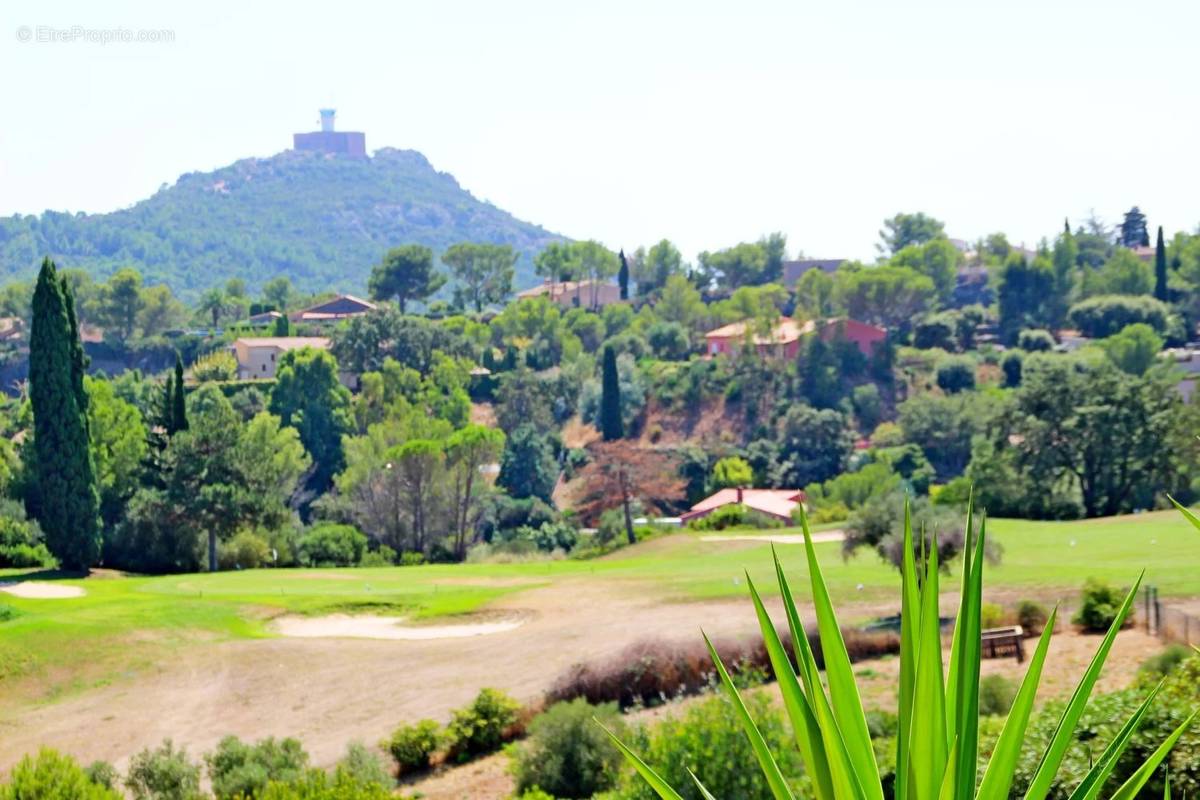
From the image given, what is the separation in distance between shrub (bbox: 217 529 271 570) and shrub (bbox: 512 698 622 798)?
2868 centimetres

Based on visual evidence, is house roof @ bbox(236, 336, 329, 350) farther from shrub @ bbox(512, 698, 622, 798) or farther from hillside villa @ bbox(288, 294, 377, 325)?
shrub @ bbox(512, 698, 622, 798)

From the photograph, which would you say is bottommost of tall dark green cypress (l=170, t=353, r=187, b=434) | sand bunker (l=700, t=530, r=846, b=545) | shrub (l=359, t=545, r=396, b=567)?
shrub (l=359, t=545, r=396, b=567)

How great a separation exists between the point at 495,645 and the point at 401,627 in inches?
168

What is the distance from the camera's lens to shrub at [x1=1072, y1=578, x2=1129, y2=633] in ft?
78.3

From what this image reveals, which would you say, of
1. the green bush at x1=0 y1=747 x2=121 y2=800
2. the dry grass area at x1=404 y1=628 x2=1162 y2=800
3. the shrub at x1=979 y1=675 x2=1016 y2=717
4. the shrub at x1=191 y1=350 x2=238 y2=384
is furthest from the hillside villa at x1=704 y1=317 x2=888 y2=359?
the green bush at x1=0 y1=747 x2=121 y2=800

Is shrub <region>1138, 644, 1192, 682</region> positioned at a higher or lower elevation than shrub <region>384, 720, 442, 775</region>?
higher

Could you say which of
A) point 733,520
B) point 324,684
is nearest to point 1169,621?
point 324,684

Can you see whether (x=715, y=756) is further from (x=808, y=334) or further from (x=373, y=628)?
(x=808, y=334)

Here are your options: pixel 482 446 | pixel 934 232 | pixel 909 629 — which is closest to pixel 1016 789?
pixel 909 629

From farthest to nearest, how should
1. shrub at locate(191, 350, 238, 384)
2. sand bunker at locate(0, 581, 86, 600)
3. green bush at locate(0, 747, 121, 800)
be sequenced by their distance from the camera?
shrub at locate(191, 350, 238, 384) → sand bunker at locate(0, 581, 86, 600) → green bush at locate(0, 747, 121, 800)

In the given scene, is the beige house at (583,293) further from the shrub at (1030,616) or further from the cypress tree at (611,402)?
the shrub at (1030,616)

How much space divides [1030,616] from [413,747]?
1070 centimetres

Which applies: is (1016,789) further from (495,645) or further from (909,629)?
(495,645)

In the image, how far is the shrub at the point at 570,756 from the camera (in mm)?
18766
